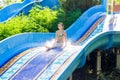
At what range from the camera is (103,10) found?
52.3 ft

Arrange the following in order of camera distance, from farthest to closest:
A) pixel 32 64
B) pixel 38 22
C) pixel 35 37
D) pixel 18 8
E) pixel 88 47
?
pixel 18 8, pixel 38 22, pixel 35 37, pixel 88 47, pixel 32 64

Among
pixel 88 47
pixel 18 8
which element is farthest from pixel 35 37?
pixel 18 8

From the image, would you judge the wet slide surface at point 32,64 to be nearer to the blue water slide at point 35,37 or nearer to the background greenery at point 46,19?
the blue water slide at point 35,37

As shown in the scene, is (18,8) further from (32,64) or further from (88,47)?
(32,64)

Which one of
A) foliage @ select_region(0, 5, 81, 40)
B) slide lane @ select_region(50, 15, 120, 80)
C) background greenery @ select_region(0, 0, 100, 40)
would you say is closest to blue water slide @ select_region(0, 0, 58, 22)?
background greenery @ select_region(0, 0, 100, 40)

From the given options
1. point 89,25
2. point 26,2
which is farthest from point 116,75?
point 26,2

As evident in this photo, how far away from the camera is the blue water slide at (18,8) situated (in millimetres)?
17684

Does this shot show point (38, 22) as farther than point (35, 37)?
Yes

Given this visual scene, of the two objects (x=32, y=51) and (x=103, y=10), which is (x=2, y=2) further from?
(x=32, y=51)

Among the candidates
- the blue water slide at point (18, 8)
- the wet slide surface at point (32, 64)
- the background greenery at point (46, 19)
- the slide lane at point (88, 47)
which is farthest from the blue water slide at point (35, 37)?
the blue water slide at point (18, 8)

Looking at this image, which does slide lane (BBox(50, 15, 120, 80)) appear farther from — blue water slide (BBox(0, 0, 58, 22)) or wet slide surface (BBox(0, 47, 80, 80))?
blue water slide (BBox(0, 0, 58, 22))

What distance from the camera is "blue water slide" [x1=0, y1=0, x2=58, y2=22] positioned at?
696 inches

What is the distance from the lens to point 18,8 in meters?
18.8

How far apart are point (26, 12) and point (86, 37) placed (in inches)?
264
